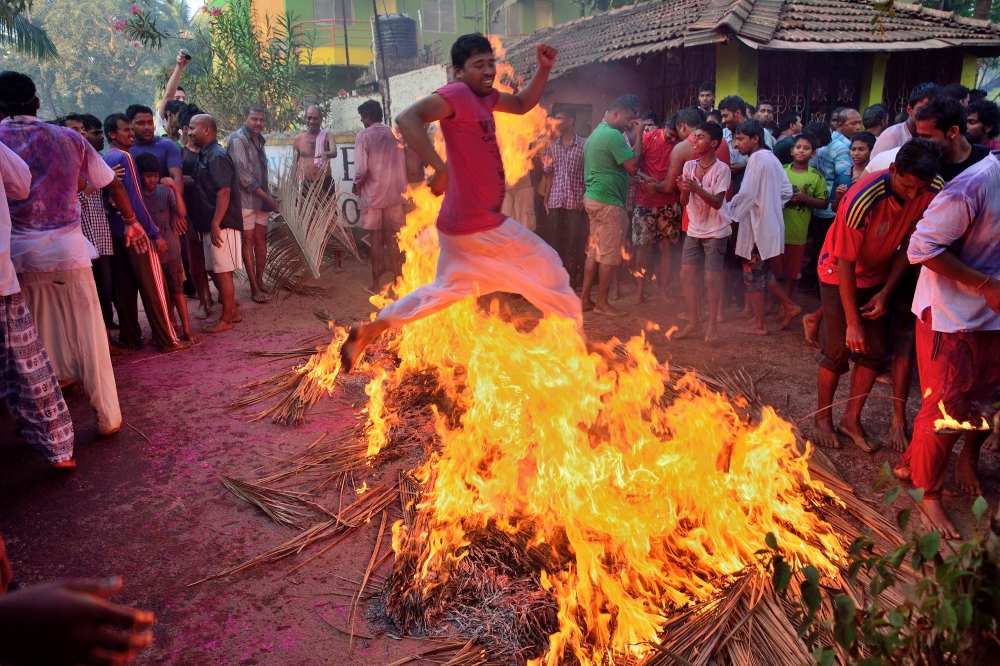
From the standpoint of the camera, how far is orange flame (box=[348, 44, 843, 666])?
2662 millimetres

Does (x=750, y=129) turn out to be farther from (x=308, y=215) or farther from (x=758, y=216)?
(x=308, y=215)

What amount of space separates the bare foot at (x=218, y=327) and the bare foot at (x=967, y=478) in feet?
21.3

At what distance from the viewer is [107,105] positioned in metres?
48.0

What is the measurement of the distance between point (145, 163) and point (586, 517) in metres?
5.49

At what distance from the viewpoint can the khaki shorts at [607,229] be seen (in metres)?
6.92

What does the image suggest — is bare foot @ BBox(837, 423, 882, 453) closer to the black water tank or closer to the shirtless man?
the shirtless man

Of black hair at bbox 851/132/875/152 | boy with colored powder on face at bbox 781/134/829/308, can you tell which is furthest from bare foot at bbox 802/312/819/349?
black hair at bbox 851/132/875/152

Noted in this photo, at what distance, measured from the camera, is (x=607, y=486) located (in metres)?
3.05

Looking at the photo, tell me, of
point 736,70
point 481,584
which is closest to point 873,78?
point 736,70

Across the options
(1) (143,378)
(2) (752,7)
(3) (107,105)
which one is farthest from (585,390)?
(3) (107,105)

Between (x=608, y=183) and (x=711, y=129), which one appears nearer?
(x=711, y=129)

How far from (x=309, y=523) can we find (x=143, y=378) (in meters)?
3.06

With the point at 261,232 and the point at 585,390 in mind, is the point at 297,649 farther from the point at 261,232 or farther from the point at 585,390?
the point at 261,232

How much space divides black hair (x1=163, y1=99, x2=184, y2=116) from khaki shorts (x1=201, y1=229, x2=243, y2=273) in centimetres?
167
